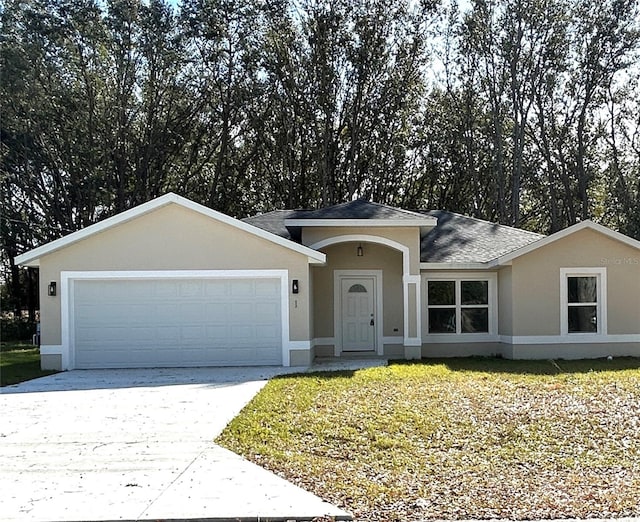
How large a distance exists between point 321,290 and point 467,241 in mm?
4335

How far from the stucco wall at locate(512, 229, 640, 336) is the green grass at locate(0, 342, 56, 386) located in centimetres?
1082

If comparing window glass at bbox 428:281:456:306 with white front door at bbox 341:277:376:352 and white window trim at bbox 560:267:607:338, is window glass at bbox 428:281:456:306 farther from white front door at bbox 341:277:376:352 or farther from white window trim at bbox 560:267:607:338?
white window trim at bbox 560:267:607:338

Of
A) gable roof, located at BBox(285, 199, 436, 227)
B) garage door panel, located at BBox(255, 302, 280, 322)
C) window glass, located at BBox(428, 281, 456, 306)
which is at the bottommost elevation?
garage door panel, located at BBox(255, 302, 280, 322)

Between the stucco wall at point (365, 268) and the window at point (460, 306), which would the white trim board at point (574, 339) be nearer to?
the window at point (460, 306)

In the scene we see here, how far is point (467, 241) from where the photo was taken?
18.9 m

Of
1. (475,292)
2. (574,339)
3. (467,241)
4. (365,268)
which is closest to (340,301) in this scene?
(365,268)

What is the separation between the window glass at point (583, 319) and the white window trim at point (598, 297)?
0.07 metres

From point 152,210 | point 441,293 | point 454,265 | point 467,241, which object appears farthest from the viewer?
point 467,241

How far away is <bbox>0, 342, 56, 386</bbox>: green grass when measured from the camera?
14.4 metres

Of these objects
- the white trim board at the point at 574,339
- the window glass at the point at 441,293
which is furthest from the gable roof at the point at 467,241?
the white trim board at the point at 574,339

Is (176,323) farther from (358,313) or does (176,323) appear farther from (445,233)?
(445,233)

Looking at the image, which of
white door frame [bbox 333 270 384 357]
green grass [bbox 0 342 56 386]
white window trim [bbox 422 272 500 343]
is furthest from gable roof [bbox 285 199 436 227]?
green grass [bbox 0 342 56 386]

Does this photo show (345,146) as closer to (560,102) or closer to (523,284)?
(560,102)

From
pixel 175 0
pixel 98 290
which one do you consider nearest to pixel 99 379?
pixel 98 290
